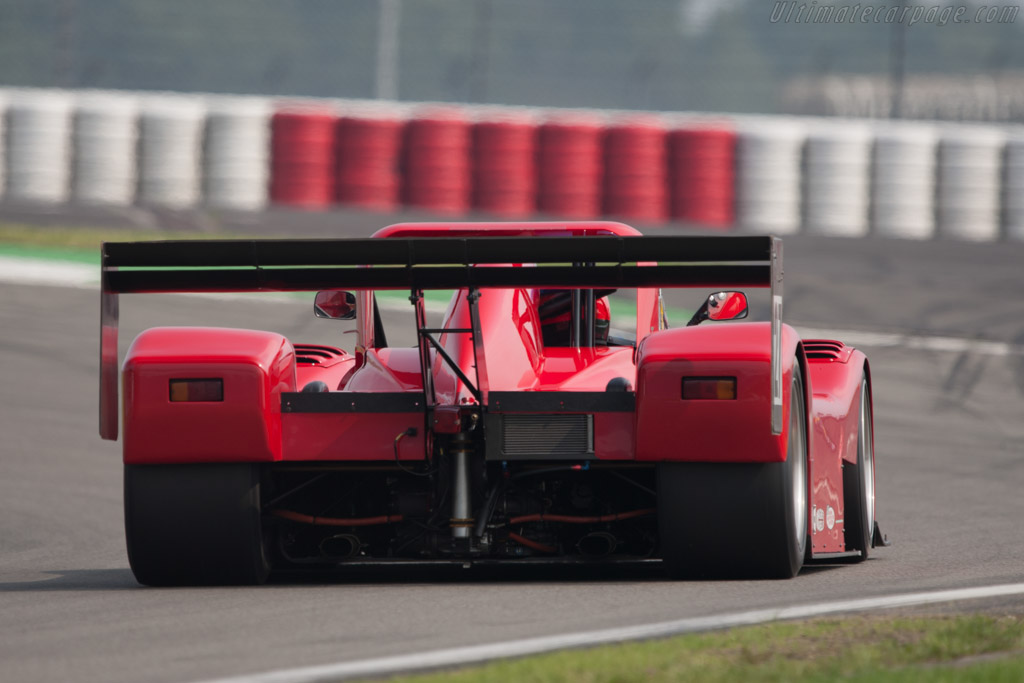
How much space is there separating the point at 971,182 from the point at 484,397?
16.9 m

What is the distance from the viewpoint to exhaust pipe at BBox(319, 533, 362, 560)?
7.26 m

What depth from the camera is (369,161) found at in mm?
23844

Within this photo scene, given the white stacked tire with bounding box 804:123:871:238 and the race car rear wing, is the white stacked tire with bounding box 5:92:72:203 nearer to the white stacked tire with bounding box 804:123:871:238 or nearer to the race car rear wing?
the white stacked tire with bounding box 804:123:871:238

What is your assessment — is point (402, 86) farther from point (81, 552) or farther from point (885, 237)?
point (81, 552)

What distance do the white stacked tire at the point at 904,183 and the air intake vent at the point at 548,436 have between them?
54.5ft

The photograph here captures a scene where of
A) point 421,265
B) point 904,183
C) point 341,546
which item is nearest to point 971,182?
point 904,183

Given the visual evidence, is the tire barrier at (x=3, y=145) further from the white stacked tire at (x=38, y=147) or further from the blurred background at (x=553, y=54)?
the blurred background at (x=553, y=54)

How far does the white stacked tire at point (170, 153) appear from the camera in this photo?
23.6m

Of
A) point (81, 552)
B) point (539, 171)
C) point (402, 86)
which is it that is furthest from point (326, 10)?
point (81, 552)

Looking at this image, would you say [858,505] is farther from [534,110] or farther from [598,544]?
[534,110]

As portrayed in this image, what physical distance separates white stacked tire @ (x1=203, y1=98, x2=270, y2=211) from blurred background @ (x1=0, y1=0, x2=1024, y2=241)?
0.03 metres

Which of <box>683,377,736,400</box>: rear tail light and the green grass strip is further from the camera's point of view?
<box>683,377,736,400</box>: rear tail light

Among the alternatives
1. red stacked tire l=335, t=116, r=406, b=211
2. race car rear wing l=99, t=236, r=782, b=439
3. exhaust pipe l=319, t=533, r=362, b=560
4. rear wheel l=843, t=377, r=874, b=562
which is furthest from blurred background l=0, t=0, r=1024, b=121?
race car rear wing l=99, t=236, r=782, b=439

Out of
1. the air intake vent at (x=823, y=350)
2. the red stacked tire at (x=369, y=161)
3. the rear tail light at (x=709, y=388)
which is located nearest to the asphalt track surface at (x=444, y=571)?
the rear tail light at (x=709, y=388)
